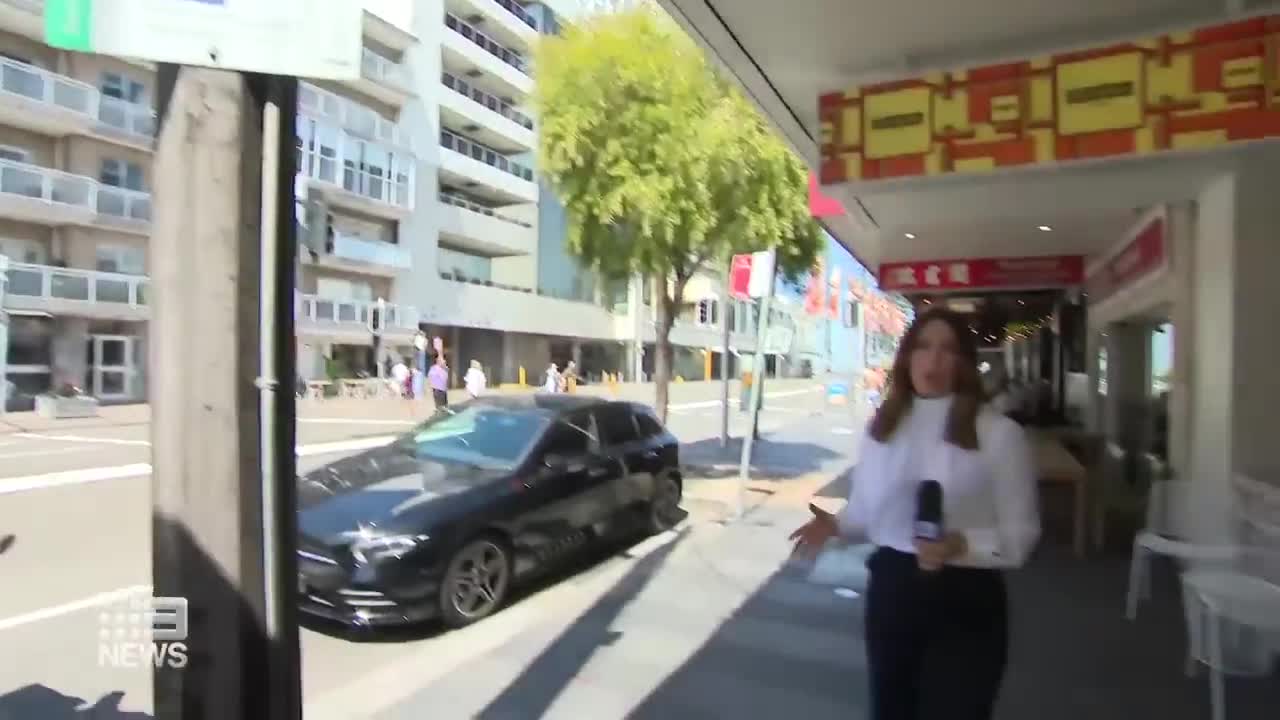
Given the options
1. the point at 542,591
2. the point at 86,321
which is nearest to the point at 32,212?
the point at 86,321

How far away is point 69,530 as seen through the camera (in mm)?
9078

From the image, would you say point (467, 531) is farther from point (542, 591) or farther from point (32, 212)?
point (32, 212)

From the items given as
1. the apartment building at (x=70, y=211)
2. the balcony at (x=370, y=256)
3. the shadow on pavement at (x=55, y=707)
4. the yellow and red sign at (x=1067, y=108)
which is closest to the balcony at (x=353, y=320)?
the balcony at (x=370, y=256)

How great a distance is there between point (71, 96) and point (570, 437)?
26.3m

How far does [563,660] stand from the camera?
16.7 feet

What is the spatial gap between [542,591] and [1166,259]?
17.9ft

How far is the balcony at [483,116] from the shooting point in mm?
43344

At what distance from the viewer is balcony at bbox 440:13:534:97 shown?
42703 mm

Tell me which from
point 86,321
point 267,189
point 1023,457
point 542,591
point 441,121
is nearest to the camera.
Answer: point 267,189

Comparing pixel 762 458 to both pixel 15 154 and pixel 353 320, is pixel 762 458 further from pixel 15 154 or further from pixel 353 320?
pixel 353 320

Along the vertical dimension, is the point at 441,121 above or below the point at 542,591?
above

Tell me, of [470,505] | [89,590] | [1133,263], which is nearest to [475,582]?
[470,505]

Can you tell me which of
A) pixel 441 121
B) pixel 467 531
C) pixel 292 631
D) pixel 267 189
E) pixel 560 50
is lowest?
pixel 467 531

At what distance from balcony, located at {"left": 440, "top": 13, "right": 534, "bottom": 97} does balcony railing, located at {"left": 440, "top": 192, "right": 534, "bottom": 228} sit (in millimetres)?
5758
